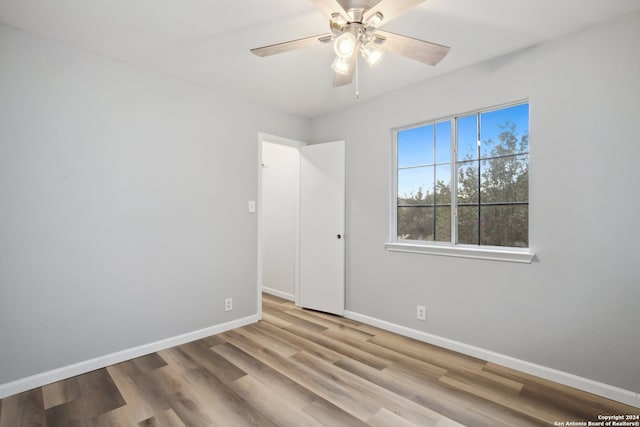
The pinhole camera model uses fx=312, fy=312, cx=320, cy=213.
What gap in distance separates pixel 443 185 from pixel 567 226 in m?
1.01

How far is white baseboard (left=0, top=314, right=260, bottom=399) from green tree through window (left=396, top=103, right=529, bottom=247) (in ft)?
7.18

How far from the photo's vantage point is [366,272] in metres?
3.46

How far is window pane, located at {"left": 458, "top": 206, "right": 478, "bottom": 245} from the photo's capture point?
2.74 metres

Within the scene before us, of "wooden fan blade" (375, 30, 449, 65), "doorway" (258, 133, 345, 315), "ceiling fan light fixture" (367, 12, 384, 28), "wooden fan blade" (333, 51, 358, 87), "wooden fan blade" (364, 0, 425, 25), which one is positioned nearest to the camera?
"wooden fan blade" (364, 0, 425, 25)

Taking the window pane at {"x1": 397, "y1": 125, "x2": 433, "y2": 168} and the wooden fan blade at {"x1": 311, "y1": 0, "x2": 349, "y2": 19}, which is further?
the window pane at {"x1": 397, "y1": 125, "x2": 433, "y2": 168}

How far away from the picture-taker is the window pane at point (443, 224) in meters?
2.91

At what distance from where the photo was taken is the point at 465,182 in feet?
9.19

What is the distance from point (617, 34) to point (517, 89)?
0.60m

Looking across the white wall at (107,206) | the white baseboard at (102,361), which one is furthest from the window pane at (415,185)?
the white baseboard at (102,361)

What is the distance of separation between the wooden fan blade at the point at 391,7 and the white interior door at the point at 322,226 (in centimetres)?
213

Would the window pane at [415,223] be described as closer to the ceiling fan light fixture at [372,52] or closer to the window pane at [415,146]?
the window pane at [415,146]

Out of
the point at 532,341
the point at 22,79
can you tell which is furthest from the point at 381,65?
the point at 22,79

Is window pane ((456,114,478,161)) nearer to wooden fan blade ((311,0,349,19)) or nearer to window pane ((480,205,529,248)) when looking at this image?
window pane ((480,205,529,248))

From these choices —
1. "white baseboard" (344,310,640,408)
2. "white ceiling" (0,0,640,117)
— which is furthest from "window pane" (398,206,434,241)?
"white ceiling" (0,0,640,117)
